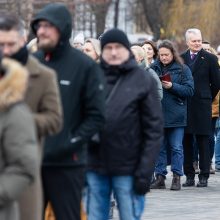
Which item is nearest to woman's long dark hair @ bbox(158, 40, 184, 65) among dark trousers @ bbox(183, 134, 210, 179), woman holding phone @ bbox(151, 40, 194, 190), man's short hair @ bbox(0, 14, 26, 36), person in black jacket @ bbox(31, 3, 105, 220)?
woman holding phone @ bbox(151, 40, 194, 190)

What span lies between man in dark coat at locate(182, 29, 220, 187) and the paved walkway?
0.32m

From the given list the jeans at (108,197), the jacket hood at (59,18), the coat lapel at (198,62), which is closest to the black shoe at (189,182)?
the coat lapel at (198,62)

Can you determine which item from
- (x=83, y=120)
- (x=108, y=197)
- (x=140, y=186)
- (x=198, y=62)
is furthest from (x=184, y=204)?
(x=83, y=120)

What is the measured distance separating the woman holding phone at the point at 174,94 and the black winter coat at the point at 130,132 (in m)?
5.24

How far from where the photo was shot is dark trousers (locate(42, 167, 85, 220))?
6.91 m

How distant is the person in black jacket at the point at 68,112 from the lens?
691 cm

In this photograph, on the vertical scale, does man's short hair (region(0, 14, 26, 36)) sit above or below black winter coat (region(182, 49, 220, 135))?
above

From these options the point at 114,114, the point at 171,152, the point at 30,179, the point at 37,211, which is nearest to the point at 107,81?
the point at 114,114

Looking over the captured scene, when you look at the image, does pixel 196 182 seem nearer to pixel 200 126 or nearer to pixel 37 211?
pixel 200 126

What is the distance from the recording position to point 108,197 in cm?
773

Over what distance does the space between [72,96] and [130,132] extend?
2.10 ft

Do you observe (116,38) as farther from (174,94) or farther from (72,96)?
(174,94)

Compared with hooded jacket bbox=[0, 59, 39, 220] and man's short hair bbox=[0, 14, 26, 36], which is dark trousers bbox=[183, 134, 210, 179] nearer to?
man's short hair bbox=[0, 14, 26, 36]

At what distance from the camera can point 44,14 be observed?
22.9ft
